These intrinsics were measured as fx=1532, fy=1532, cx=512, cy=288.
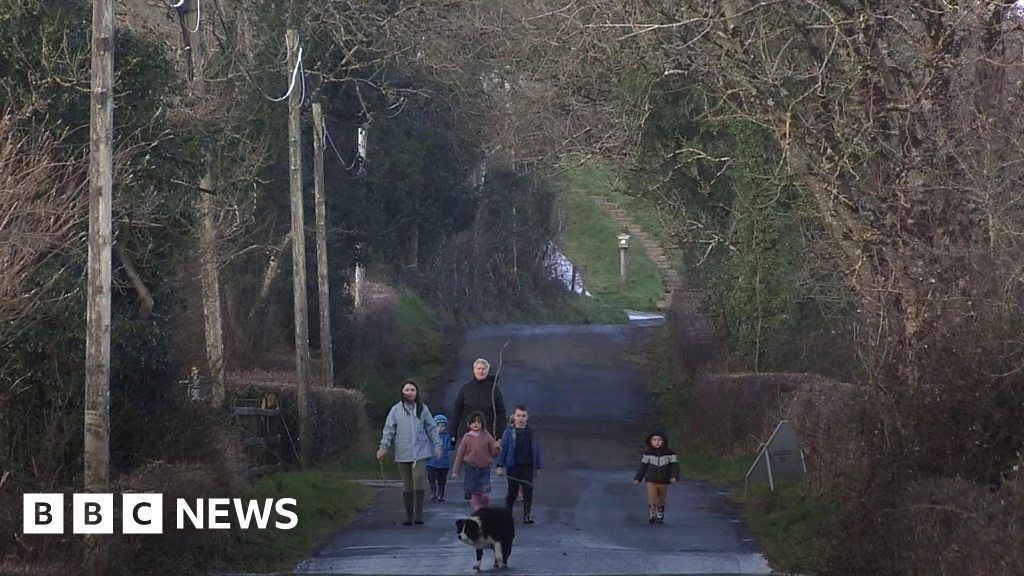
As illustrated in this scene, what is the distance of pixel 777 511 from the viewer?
19.1 meters

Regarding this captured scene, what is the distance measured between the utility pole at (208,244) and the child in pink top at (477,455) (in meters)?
6.39

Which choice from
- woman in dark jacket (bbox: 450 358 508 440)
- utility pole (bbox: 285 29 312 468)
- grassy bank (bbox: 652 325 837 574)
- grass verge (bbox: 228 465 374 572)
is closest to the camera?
grassy bank (bbox: 652 325 837 574)

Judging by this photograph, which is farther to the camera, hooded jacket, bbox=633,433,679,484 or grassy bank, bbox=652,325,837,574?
hooded jacket, bbox=633,433,679,484

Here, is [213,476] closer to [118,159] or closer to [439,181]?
[118,159]

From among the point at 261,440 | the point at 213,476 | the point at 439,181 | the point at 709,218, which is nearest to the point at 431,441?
the point at 213,476

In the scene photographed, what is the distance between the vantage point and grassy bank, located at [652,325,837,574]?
582 inches

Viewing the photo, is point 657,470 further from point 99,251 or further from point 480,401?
point 99,251

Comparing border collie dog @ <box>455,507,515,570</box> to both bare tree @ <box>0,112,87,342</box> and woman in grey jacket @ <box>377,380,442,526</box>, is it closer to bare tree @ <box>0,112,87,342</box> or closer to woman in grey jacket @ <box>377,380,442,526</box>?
woman in grey jacket @ <box>377,380,442,526</box>

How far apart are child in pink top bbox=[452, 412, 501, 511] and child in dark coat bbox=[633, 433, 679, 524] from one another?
195 cm

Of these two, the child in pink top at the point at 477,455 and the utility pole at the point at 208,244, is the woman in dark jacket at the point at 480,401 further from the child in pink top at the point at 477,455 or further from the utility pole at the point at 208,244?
the utility pole at the point at 208,244

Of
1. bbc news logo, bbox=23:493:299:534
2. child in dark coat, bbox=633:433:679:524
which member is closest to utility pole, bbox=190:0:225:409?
child in dark coat, bbox=633:433:679:524

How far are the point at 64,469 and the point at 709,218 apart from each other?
20378 mm

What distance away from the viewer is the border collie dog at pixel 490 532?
13.7 meters

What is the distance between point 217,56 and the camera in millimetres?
31688
